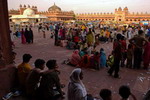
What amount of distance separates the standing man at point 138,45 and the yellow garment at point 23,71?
3.87 m

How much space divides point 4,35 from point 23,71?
100 cm

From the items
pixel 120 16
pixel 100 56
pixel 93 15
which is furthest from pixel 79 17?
pixel 100 56

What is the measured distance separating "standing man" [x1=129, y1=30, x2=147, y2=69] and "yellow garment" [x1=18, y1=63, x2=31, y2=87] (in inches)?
152

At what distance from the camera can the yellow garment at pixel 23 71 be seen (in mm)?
3752

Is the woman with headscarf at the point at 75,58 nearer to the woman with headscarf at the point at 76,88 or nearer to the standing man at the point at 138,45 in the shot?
the standing man at the point at 138,45

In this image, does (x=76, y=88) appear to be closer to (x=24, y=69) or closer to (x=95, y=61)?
(x=24, y=69)

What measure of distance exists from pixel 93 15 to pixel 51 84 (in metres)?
63.0

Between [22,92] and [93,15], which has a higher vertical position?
[93,15]

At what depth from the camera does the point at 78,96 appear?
285 centimetres

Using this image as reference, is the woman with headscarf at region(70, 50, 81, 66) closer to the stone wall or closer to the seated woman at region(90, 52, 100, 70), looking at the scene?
the seated woman at region(90, 52, 100, 70)

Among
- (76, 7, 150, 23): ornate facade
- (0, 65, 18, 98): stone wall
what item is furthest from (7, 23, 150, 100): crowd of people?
(76, 7, 150, 23): ornate facade

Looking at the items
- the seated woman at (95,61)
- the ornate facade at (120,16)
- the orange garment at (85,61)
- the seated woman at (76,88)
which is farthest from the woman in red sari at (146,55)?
the ornate facade at (120,16)

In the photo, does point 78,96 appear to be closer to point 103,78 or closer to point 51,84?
point 51,84

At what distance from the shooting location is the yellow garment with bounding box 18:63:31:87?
375cm
